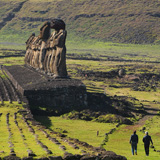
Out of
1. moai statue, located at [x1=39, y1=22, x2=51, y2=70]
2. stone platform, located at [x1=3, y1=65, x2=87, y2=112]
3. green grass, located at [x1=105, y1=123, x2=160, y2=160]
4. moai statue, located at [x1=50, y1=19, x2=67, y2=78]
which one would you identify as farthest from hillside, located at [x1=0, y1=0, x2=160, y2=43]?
green grass, located at [x1=105, y1=123, x2=160, y2=160]

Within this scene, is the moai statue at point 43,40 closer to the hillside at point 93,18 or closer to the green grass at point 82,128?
the green grass at point 82,128

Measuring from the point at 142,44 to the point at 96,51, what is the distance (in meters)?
19.6

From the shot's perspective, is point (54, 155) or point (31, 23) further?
point (31, 23)

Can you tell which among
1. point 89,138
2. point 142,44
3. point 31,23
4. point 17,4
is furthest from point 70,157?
point 17,4

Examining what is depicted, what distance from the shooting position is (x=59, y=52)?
3450 cm

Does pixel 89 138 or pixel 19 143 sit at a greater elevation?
pixel 19 143

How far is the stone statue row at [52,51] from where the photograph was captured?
34.3 metres

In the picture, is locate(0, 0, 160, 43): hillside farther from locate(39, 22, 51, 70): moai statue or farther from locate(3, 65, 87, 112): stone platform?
locate(3, 65, 87, 112): stone platform

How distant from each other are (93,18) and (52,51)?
12096 centimetres

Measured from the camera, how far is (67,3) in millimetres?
171625

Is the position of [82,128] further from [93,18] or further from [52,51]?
[93,18]

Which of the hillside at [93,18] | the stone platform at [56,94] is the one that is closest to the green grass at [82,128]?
the stone platform at [56,94]

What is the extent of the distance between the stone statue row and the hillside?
94559mm

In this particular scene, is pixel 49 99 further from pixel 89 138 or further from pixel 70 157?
pixel 70 157
